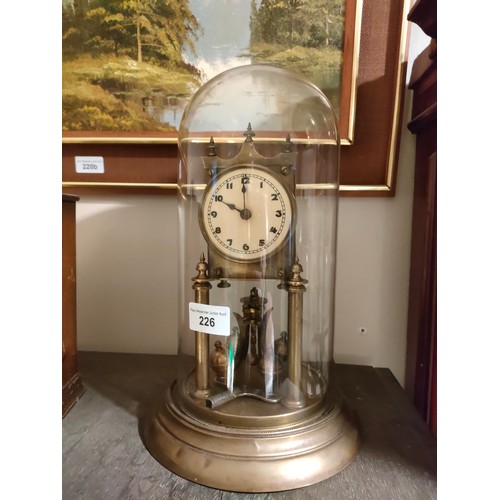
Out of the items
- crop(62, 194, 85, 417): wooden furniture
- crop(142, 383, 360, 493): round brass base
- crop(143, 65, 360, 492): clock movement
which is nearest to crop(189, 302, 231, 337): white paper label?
crop(143, 65, 360, 492): clock movement

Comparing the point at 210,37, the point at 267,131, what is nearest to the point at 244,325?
the point at 267,131

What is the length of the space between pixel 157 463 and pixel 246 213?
403 millimetres

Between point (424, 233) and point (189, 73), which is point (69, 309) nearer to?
point (189, 73)

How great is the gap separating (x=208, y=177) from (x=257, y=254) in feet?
0.52

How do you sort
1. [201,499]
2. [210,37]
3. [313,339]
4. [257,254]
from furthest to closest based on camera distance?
[210,37]
[313,339]
[257,254]
[201,499]

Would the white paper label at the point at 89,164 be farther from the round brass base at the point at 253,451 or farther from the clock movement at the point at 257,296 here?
the round brass base at the point at 253,451

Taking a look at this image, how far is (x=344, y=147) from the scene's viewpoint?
3.07ft

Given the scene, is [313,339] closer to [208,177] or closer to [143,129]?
[208,177]

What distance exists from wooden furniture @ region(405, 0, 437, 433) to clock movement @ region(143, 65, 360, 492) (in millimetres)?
201

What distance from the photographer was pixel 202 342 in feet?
2.14

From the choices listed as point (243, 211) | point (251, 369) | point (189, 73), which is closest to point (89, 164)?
point (189, 73)

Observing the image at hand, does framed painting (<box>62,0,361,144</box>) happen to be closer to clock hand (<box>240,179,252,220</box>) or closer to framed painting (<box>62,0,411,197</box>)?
framed painting (<box>62,0,411,197</box>)

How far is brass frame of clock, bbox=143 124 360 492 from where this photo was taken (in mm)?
575

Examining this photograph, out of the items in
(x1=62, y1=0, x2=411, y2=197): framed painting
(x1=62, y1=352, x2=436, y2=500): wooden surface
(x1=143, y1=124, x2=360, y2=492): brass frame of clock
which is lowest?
(x1=62, y1=352, x2=436, y2=500): wooden surface
